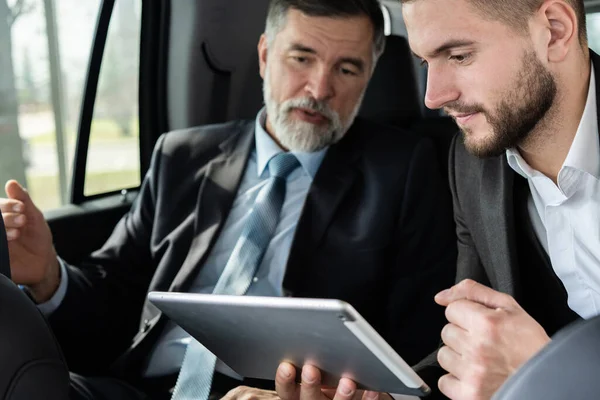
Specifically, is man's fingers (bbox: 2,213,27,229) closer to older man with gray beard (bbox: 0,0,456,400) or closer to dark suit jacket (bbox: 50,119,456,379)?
older man with gray beard (bbox: 0,0,456,400)

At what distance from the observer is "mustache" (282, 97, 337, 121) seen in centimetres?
189

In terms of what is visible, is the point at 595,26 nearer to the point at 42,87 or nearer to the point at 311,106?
the point at 311,106

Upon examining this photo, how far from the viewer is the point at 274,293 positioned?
1791 millimetres

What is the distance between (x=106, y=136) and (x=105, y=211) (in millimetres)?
347

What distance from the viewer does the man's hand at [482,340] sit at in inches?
41.1

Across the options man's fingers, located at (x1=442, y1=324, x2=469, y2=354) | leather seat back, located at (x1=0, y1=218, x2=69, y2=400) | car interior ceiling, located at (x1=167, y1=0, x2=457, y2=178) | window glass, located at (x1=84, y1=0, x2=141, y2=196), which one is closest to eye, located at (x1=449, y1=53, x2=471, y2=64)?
man's fingers, located at (x1=442, y1=324, x2=469, y2=354)

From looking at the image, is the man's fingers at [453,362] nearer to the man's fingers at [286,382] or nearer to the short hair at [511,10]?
the man's fingers at [286,382]

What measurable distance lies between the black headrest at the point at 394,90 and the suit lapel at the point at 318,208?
36cm

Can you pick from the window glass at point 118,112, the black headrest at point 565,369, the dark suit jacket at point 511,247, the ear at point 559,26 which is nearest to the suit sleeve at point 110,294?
the window glass at point 118,112

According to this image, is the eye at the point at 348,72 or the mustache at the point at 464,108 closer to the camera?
the mustache at the point at 464,108

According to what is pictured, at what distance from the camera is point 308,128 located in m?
1.88

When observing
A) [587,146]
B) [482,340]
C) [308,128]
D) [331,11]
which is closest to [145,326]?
[308,128]

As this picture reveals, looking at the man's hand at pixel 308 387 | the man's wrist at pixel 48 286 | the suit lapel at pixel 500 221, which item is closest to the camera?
A: the man's hand at pixel 308 387

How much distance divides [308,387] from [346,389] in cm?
7
